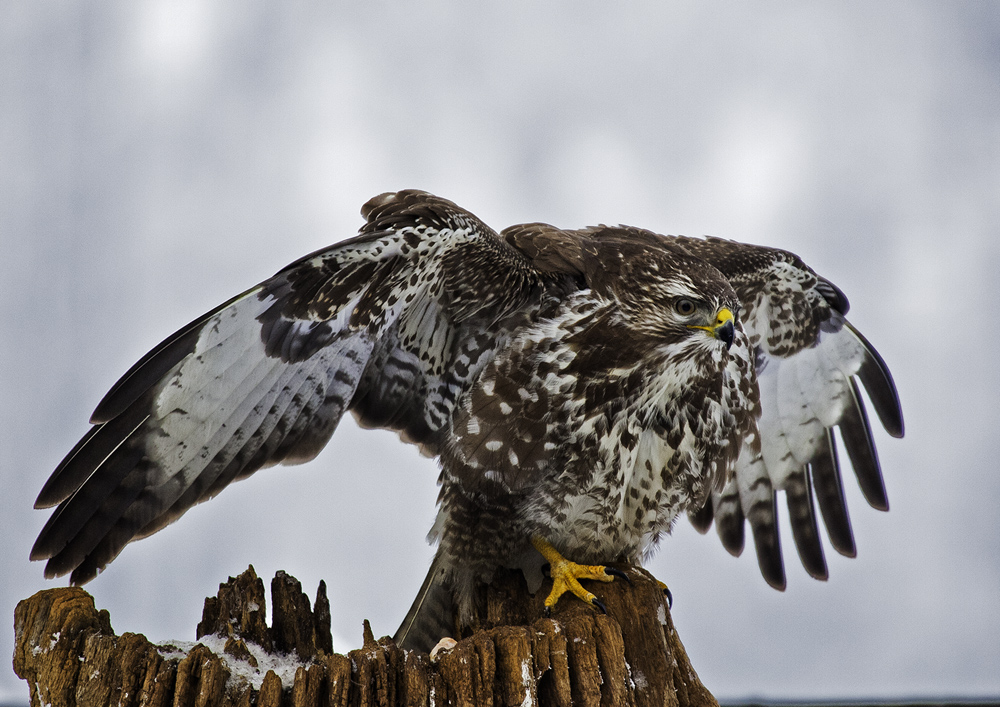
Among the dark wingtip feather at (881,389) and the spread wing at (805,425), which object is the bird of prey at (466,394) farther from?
the dark wingtip feather at (881,389)

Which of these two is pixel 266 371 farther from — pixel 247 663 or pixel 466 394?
pixel 247 663

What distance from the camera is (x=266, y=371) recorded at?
12.2 ft

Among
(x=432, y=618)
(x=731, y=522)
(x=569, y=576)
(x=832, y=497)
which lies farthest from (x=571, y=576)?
(x=832, y=497)

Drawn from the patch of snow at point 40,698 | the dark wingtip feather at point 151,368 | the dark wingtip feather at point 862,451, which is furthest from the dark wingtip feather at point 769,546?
the patch of snow at point 40,698

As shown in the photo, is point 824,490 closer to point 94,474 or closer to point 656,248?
point 656,248

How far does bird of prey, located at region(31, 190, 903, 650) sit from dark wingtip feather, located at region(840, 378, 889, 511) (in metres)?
1.20

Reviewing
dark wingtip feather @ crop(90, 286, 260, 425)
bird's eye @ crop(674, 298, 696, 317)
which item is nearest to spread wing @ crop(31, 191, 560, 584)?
dark wingtip feather @ crop(90, 286, 260, 425)

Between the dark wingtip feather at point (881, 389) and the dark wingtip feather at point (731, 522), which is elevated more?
the dark wingtip feather at point (881, 389)

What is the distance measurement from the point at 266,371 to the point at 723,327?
1893 mm

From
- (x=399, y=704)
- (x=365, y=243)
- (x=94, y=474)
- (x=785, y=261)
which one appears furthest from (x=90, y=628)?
(x=785, y=261)

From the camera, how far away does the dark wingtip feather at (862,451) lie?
197 inches

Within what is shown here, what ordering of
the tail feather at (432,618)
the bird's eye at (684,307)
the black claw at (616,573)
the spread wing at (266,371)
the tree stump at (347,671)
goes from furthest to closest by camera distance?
the tail feather at (432,618)
the black claw at (616,573)
the bird's eye at (684,307)
the spread wing at (266,371)
the tree stump at (347,671)

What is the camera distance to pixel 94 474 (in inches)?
138

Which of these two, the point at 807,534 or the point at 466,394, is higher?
the point at 466,394
